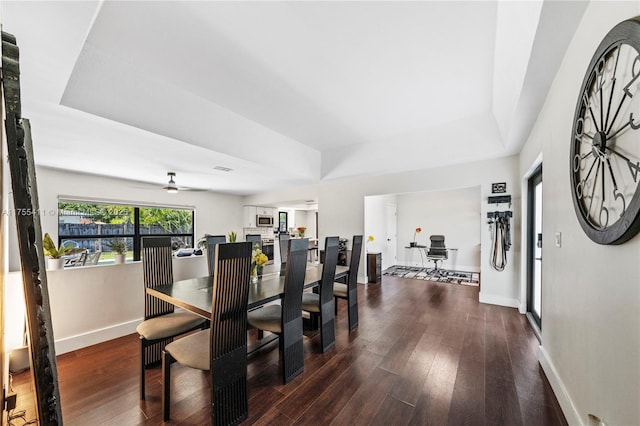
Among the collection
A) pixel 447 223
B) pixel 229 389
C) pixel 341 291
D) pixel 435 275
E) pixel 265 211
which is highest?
pixel 265 211

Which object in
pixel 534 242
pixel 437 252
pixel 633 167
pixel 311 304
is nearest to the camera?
pixel 633 167

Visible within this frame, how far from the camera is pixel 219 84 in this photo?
266 cm

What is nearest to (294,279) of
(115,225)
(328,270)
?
(328,270)

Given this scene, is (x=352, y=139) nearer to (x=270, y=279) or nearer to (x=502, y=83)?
(x=502, y=83)

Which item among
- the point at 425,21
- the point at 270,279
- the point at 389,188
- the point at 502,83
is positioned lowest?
the point at 270,279

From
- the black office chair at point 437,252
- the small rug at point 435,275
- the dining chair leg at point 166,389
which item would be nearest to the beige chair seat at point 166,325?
the dining chair leg at point 166,389

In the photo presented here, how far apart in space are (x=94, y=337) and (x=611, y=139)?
15.2 feet

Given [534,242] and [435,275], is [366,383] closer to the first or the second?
[534,242]

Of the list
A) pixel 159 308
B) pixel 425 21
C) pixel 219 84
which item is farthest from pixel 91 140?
pixel 425 21

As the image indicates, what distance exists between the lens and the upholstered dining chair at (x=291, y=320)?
7.21 ft

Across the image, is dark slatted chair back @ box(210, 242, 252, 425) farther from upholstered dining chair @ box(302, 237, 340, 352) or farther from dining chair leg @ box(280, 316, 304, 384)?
upholstered dining chair @ box(302, 237, 340, 352)

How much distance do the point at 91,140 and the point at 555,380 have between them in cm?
491

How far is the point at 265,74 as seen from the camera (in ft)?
8.22

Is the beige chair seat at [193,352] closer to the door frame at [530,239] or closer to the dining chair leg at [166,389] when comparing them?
the dining chair leg at [166,389]
